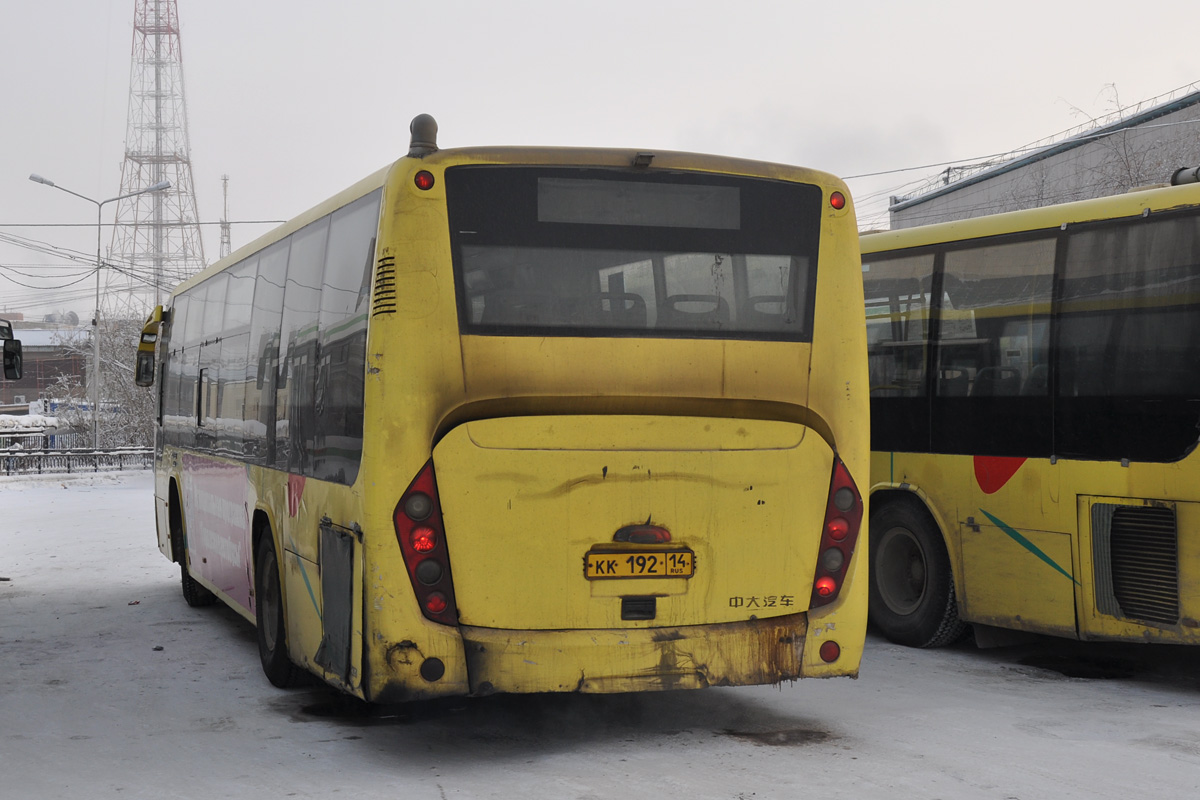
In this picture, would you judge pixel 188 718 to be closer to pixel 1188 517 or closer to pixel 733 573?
pixel 733 573

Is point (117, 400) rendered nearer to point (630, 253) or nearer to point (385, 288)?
point (385, 288)

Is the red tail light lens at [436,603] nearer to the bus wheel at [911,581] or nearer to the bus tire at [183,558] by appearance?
the bus wheel at [911,581]

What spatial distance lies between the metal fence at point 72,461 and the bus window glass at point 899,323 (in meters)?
38.0

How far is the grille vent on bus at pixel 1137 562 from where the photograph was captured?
8.24m

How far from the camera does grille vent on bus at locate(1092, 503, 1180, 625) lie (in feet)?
27.0

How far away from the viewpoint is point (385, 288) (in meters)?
6.36

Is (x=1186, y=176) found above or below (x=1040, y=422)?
above

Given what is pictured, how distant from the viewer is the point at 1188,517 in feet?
26.7

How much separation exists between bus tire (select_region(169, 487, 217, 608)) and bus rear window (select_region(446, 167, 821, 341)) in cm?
704

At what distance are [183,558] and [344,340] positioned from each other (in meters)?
6.73

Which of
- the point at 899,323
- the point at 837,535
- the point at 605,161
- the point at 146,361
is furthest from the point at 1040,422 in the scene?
the point at 146,361

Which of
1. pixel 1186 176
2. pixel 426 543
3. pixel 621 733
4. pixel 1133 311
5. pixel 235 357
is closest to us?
pixel 426 543

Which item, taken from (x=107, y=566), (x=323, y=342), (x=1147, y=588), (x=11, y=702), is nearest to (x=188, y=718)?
(x=11, y=702)

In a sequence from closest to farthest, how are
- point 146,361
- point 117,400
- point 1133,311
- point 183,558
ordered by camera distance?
point 1133,311, point 183,558, point 146,361, point 117,400
